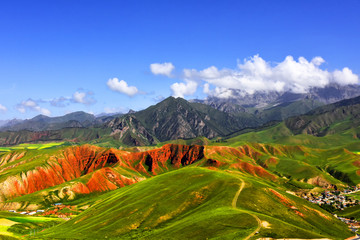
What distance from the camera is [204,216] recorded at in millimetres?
104875

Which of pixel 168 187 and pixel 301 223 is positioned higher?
pixel 168 187

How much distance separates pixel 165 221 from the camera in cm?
11794

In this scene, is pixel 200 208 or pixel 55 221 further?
pixel 55 221

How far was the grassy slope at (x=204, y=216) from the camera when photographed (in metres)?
90.4

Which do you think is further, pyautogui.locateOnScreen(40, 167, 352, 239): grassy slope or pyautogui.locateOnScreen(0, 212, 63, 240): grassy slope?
pyautogui.locateOnScreen(0, 212, 63, 240): grassy slope

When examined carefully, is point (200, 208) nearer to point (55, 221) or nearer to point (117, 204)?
point (117, 204)

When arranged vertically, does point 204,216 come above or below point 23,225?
above

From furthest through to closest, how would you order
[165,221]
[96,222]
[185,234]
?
1. [96,222]
2. [165,221]
3. [185,234]

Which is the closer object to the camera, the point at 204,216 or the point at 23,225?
the point at 204,216

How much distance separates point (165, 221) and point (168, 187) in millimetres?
43736

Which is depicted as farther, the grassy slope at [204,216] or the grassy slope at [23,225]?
the grassy slope at [23,225]

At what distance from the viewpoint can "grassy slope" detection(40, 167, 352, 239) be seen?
9038cm

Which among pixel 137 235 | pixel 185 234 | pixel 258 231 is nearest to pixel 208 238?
pixel 185 234

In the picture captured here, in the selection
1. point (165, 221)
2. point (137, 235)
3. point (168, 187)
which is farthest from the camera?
point (168, 187)
